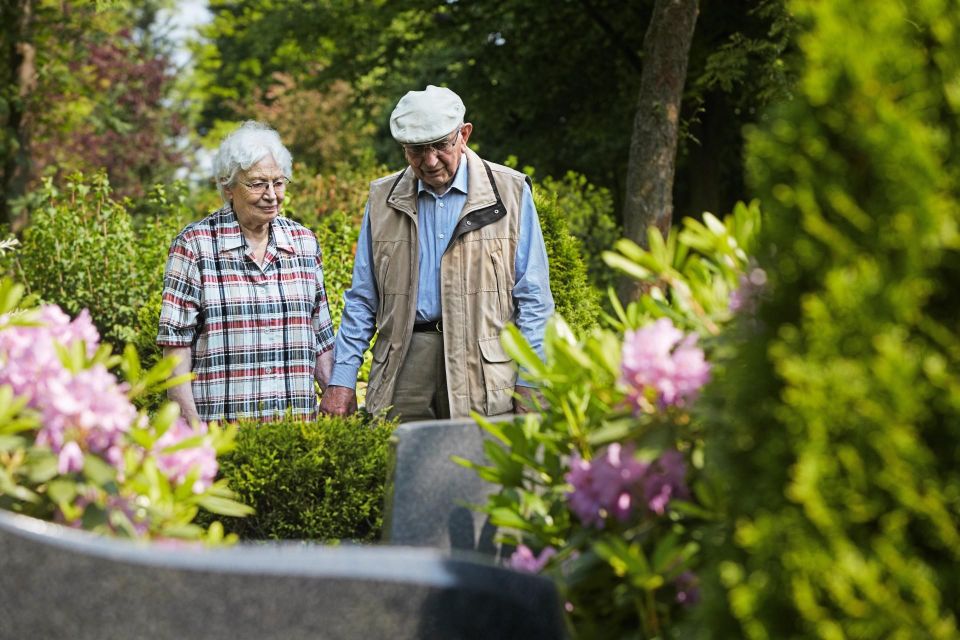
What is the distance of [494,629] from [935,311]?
83 centimetres

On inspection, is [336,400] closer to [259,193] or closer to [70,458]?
[259,193]

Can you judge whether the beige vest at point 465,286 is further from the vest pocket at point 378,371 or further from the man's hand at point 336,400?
the man's hand at point 336,400

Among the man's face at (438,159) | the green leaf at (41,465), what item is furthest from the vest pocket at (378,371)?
the green leaf at (41,465)

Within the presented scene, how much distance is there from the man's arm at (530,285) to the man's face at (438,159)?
1.07 feet

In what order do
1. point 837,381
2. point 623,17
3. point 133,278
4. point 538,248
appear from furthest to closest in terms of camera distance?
point 623,17 < point 133,278 < point 538,248 < point 837,381

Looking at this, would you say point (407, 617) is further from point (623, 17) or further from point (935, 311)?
point (623, 17)

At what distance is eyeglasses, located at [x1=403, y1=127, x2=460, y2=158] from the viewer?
4297 mm

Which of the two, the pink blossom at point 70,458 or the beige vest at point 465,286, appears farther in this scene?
the beige vest at point 465,286

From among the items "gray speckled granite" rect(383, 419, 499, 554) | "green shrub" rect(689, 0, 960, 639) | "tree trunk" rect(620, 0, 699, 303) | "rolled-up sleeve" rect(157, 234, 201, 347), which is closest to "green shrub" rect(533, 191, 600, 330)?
"tree trunk" rect(620, 0, 699, 303)

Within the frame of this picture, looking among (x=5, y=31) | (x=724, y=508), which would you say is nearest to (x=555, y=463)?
(x=724, y=508)

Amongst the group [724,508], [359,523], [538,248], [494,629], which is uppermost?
[538,248]

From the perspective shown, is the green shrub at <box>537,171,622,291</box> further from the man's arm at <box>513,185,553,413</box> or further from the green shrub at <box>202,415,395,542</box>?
the green shrub at <box>202,415,395,542</box>

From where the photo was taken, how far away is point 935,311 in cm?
155

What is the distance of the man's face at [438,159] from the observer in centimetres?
431
